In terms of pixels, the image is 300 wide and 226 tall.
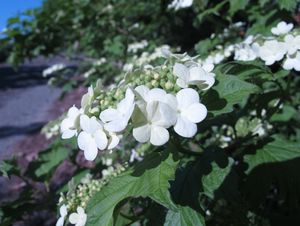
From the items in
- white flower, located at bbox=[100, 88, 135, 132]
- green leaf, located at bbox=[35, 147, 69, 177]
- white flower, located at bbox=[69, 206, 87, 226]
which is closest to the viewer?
white flower, located at bbox=[100, 88, 135, 132]

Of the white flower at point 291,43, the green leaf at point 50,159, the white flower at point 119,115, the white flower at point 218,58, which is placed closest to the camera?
the white flower at point 119,115

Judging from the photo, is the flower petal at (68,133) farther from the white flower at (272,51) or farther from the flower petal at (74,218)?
the white flower at (272,51)

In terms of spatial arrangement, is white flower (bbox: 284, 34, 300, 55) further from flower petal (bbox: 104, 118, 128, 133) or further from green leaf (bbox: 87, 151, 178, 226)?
flower petal (bbox: 104, 118, 128, 133)

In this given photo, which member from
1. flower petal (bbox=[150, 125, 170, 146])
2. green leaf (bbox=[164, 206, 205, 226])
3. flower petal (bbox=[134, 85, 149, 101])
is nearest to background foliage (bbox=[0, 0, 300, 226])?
green leaf (bbox=[164, 206, 205, 226])

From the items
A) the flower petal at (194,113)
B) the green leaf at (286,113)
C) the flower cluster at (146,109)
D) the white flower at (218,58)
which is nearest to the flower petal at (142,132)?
the flower cluster at (146,109)

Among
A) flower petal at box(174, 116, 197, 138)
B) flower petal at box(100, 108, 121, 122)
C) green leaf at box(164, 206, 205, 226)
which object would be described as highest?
flower petal at box(100, 108, 121, 122)

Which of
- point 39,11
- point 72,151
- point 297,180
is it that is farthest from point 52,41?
point 297,180

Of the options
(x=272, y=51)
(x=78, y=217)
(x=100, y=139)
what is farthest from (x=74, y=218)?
(x=272, y=51)

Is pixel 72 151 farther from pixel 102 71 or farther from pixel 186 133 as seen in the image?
pixel 102 71
